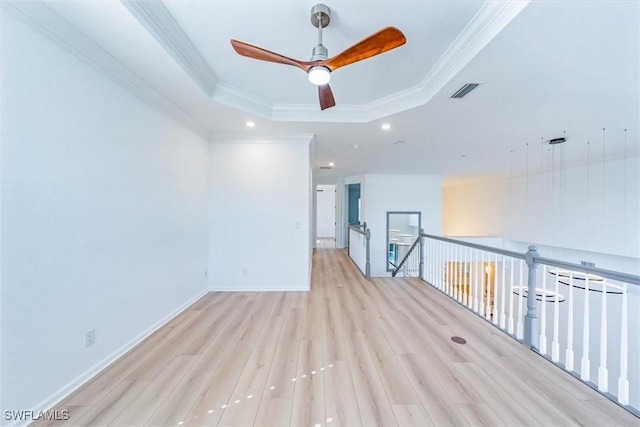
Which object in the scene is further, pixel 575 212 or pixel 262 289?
pixel 575 212

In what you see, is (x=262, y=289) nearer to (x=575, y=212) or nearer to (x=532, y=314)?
(x=532, y=314)

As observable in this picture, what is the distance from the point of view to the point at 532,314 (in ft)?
7.72

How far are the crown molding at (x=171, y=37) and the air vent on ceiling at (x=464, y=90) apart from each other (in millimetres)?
2660

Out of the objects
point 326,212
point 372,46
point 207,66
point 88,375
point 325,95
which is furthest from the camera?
point 326,212

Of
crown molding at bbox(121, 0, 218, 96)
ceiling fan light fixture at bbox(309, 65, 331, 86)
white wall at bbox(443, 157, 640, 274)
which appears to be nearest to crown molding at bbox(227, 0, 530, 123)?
crown molding at bbox(121, 0, 218, 96)

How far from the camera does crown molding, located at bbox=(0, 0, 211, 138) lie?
1485 millimetres

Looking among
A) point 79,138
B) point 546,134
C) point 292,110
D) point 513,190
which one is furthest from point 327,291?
point 513,190


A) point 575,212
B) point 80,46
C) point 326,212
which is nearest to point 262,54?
point 80,46

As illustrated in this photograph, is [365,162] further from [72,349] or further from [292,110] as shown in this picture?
[72,349]

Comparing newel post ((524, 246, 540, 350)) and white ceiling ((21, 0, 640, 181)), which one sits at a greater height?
white ceiling ((21, 0, 640, 181))

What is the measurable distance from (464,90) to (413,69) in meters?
0.58

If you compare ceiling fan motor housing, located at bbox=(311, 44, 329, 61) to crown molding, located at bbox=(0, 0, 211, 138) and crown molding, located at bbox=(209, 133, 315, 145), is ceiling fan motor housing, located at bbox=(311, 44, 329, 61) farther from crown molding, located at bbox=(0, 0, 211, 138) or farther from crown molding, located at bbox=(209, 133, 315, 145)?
crown molding, located at bbox=(209, 133, 315, 145)

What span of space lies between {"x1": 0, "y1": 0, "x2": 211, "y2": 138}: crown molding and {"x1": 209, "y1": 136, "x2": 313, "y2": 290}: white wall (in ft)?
4.48

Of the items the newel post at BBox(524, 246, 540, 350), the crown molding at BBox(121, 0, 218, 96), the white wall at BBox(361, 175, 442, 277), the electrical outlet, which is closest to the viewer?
the crown molding at BBox(121, 0, 218, 96)
